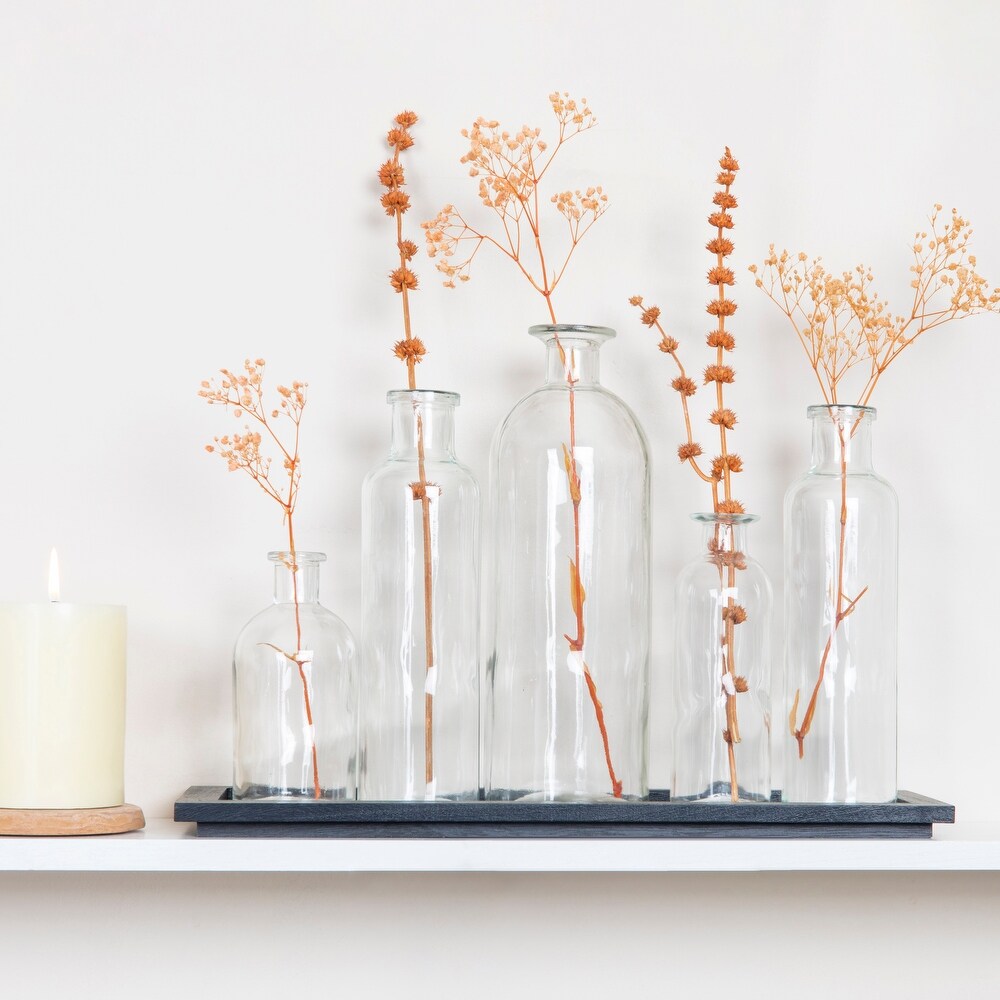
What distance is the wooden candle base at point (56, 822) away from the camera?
0.68 metres

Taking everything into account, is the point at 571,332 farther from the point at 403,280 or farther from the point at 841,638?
the point at 841,638

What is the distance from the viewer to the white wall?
0.82m

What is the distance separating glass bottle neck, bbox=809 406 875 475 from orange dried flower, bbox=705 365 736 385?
6cm

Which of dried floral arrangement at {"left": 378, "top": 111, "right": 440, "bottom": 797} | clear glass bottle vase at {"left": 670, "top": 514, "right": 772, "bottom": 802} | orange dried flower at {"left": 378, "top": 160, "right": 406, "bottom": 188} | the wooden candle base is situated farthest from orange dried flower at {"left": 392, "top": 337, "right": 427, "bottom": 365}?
the wooden candle base

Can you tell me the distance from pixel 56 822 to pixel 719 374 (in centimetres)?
51

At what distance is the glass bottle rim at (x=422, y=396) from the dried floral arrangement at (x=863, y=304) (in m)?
0.24

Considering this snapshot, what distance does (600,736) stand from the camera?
0.73m

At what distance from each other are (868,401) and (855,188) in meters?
0.17

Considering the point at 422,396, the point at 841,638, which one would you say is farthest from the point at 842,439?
the point at 422,396

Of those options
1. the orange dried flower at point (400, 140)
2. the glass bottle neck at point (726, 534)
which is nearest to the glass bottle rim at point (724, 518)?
the glass bottle neck at point (726, 534)

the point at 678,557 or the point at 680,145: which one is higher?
the point at 680,145

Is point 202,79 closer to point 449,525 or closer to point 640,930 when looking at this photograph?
point 449,525

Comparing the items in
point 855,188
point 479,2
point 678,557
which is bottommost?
point 678,557

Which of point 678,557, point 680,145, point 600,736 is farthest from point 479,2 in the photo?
point 600,736
